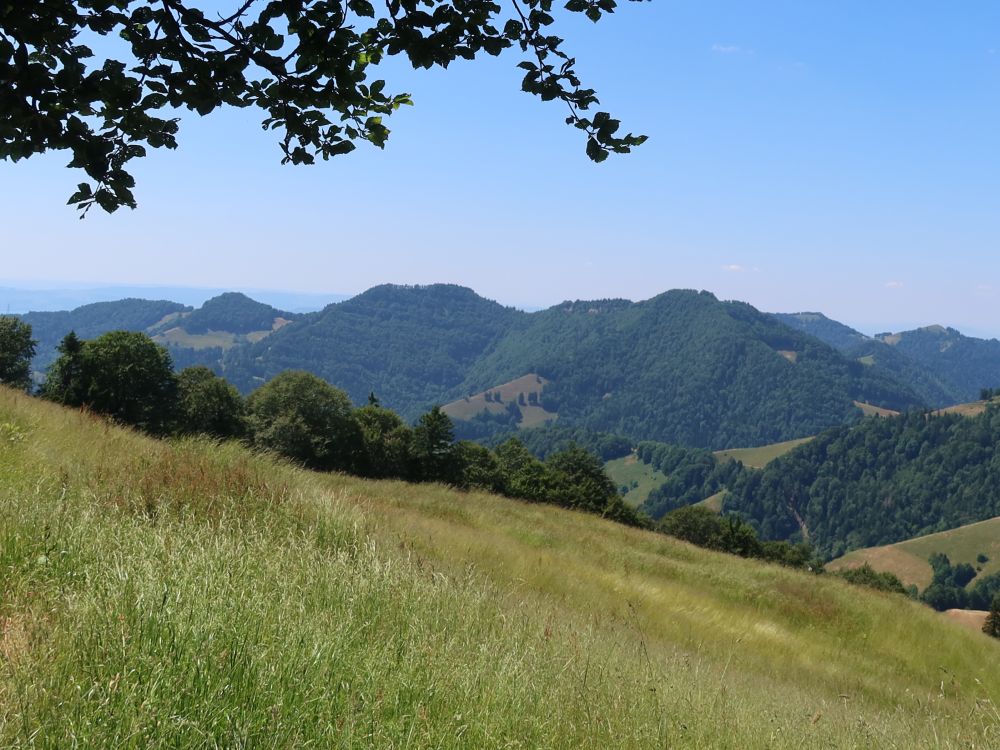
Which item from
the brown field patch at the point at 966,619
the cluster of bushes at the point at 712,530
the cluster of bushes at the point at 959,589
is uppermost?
the brown field patch at the point at 966,619

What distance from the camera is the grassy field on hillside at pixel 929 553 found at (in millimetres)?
161250

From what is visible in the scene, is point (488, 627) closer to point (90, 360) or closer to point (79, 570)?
point (79, 570)

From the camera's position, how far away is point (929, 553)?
561 feet

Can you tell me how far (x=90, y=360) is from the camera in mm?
36875

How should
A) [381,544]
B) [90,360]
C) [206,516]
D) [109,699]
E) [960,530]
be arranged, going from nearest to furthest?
[109,699], [206,516], [381,544], [90,360], [960,530]

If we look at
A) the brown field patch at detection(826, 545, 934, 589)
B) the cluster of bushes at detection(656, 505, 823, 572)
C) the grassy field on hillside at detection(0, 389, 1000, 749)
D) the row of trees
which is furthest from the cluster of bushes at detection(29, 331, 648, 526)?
the brown field patch at detection(826, 545, 934, 589)

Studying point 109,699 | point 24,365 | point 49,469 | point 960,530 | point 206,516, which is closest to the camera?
point 109,699

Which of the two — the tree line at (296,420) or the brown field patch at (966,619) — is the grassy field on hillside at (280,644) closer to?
the brown field patch at (966,619)

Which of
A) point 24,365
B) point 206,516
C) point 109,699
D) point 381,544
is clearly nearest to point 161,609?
point 109,699

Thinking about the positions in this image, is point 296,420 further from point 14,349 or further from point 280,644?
point 280,644

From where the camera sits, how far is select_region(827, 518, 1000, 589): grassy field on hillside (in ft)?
529

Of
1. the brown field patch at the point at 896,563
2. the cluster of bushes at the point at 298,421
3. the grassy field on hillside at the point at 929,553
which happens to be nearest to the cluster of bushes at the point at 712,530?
the cluster of bushes at the point at 298,421

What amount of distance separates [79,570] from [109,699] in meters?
1.67

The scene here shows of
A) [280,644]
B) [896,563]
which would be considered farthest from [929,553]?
[280,644]
